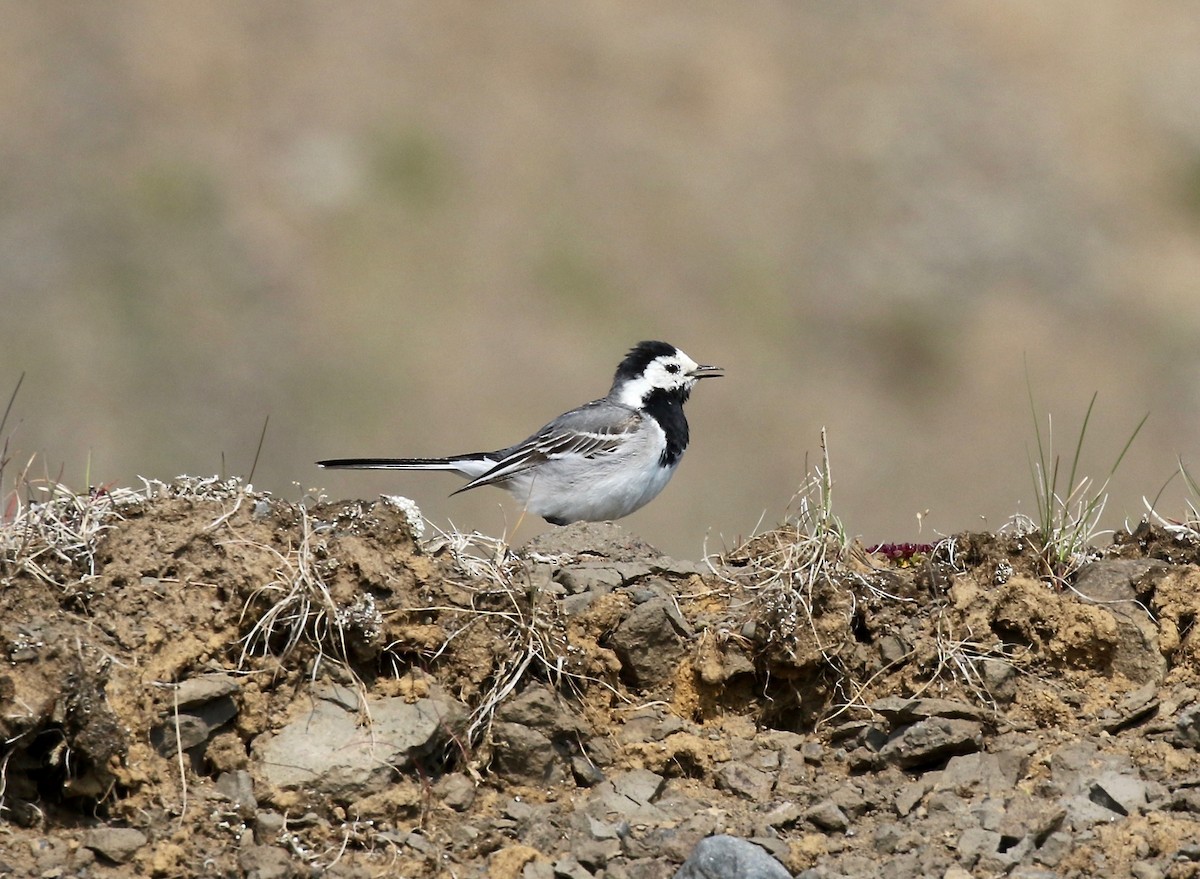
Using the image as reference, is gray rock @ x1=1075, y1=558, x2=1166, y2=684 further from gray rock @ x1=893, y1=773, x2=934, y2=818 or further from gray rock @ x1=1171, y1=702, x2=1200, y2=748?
gray rock @ x1=893, y1=773, x2=934, y2=818

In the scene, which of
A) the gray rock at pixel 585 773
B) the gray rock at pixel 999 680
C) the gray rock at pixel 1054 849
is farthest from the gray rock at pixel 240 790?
the gray rock at pixel 999 680

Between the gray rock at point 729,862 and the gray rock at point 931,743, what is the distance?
2.46 ft

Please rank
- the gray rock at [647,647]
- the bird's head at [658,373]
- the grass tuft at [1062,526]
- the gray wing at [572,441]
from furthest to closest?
the bird's head at [658,373]
the gray wing at [572,441]
the grass tuft at [1062,526]
the gray rock at [647,647]

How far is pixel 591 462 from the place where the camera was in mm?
9305

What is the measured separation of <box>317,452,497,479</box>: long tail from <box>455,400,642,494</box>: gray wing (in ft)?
0.48

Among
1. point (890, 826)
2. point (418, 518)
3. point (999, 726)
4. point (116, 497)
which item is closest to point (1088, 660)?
point (999, 726)

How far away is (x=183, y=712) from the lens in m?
4.39

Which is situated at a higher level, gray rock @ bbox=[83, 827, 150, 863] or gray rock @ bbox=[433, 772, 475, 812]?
gray rock @ bbox=[433, 772, 475, 812]

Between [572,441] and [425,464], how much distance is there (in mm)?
918

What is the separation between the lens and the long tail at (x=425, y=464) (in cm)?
905

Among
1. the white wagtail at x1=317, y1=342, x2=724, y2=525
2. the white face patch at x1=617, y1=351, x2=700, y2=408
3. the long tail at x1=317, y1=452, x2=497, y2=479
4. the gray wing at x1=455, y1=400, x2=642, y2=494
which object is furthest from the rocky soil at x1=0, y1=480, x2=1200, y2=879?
the white face patch at x1=617, y1=351, x2=700, y2=408

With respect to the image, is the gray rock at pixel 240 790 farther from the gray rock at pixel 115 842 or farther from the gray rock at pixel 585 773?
the gray rock at pixel 585 773

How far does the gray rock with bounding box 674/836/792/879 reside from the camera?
13.4 ft

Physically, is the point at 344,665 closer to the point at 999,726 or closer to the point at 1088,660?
the point at 999,726
